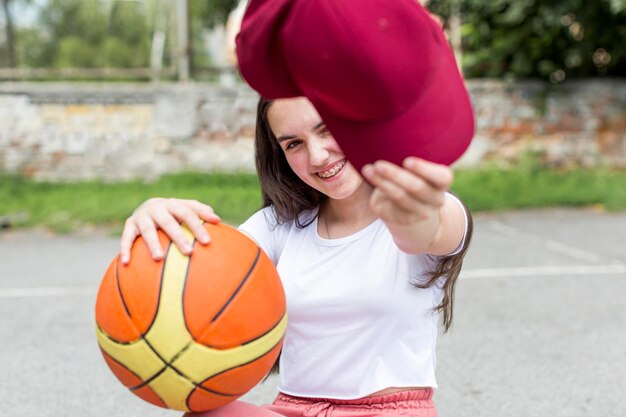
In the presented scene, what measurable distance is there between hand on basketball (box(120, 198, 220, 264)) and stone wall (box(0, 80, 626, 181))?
29.9 ft

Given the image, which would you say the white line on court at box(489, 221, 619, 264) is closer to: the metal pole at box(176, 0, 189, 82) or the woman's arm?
the metal pole at box(176, 0, 189, 82)

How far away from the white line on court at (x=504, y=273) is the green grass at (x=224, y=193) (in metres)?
2.49

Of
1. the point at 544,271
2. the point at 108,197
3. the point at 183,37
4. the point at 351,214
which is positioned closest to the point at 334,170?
the point at 351,214

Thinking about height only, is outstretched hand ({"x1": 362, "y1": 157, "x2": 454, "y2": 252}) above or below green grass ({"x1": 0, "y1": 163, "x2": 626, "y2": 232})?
above

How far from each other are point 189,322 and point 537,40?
421 inches

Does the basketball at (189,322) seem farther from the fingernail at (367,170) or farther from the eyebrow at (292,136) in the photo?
the fingernail at (367,170)

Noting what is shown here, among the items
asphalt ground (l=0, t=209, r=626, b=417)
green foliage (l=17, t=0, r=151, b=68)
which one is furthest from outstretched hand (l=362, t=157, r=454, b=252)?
green foliage (l=17, t=0, r=151, b=68)

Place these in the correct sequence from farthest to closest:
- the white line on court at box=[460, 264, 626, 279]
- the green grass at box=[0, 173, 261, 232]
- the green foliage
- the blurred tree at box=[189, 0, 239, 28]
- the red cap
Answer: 1. the green foliage
2. the blurred tree at box=[189, 0, 239, 28]
3. the green grass at box=[0, 173, 261, 232]
4. the white line on court at box=[460, 264, 626, 279]
5. the red cap

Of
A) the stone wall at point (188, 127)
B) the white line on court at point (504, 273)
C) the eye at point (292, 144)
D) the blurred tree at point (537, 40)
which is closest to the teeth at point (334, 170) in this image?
the eye at point (292, 144)

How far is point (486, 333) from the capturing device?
4.92 m

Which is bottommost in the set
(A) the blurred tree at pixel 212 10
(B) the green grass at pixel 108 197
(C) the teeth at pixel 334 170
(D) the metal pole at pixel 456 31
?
(A) the blurred tree at pixel 212 10

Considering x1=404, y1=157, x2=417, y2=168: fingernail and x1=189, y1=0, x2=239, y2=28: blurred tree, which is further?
x1=189, y1=0, x2=239, y2=28: blurred tree

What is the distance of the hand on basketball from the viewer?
5.73 ft

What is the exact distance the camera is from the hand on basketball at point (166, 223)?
68.7 inches
